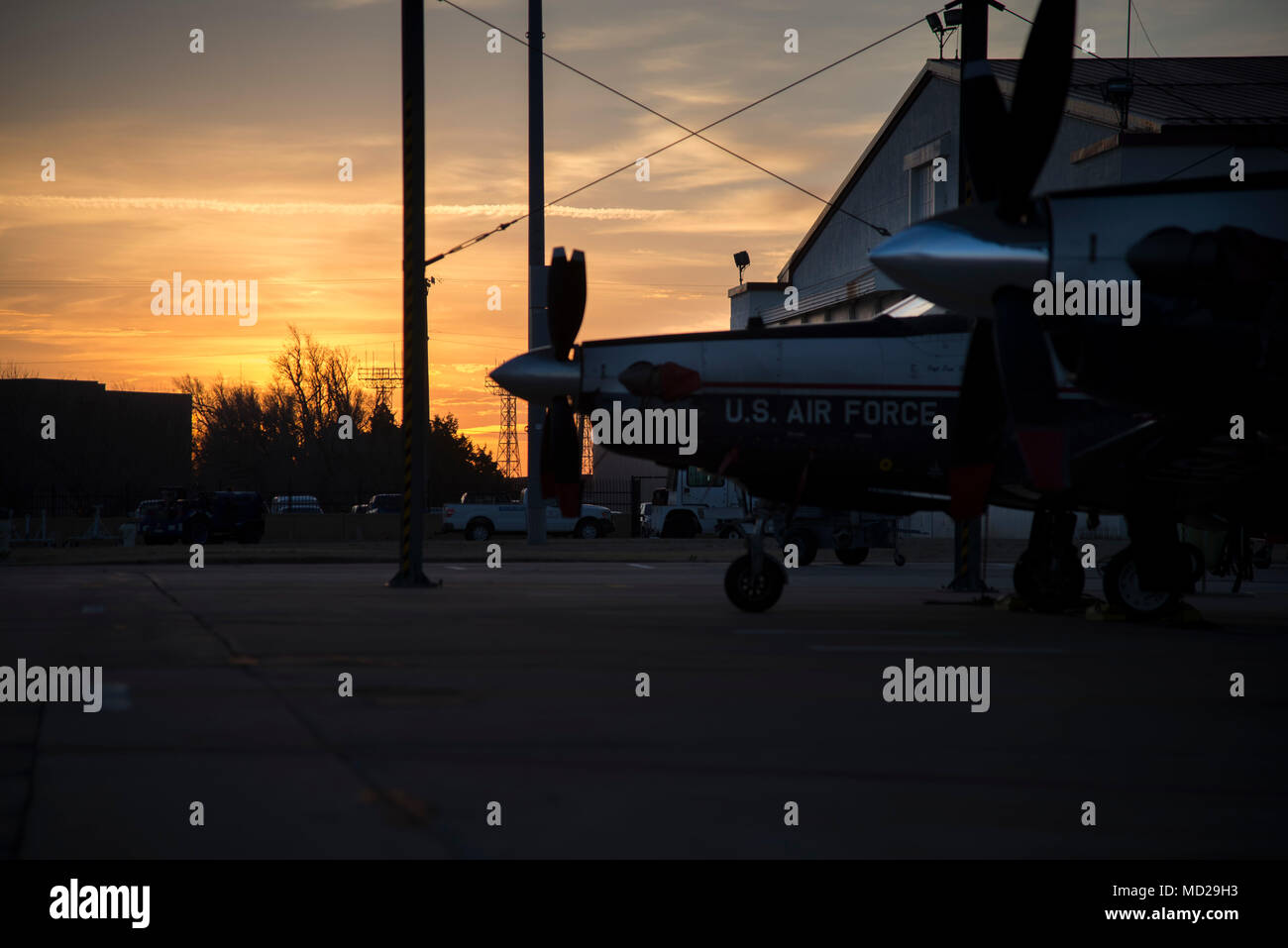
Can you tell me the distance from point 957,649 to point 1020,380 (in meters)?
2.23

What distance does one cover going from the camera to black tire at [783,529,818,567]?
90.3ft

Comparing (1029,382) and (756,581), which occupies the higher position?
(1029,382)

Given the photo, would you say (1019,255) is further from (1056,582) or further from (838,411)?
(1056,582)

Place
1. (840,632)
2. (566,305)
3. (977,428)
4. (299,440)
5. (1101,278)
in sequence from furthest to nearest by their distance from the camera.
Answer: (299,440) < (566,305) < (977,428) < (840,632) < (1101,278)

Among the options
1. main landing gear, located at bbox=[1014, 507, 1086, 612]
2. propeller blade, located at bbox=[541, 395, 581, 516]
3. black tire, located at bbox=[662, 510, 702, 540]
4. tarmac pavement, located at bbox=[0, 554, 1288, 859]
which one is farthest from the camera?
black tire, located at bbox=[662, 510, 702, 540]

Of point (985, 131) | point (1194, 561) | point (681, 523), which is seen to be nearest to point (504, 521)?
point (681, 523)

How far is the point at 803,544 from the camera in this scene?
27625 millimetres

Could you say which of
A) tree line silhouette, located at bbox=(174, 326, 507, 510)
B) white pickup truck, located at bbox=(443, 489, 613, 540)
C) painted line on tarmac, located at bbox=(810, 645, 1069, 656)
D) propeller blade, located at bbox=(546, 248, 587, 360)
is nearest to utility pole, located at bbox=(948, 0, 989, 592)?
propeller blade, located at bbox=(546, 248, 587, 360)

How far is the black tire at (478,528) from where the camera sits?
44.6 metres

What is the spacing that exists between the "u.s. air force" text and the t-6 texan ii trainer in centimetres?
2

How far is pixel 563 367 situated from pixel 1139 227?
6.23 m

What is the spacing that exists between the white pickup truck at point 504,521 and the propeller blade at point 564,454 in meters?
30.4

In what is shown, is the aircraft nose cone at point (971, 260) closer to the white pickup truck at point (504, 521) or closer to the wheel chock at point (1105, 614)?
the wheel chock at point (1105, 614)

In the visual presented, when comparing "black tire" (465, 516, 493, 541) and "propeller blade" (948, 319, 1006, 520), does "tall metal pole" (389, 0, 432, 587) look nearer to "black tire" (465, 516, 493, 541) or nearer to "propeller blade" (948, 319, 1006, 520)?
"propeller blade" (948, 319, 1006, 520)
